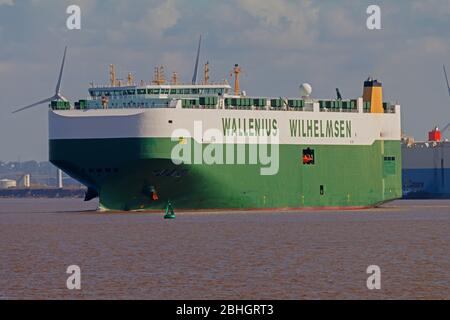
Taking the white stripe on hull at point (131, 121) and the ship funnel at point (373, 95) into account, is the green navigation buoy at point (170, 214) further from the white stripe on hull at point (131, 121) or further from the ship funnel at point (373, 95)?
the ship funnel at point (373, 95)

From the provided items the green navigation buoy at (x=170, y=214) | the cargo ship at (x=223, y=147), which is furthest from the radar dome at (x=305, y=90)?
the green navigation buoy at (x=170, y=214)

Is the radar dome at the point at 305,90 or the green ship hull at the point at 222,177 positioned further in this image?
the radar dome at the point at 305,90

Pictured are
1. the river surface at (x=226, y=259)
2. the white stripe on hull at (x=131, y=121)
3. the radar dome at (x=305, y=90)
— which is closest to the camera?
the river surface at (x=226, y=259)

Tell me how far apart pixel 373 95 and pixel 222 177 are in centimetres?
2311

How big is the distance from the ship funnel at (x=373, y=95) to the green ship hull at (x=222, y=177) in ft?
11.2

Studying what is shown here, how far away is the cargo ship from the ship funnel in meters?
0.10

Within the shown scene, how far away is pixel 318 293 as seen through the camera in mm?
47844

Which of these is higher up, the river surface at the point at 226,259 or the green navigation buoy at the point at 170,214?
the green navigation buoy at the point at 170,214

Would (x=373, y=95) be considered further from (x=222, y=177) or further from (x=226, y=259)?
(x=226, y=259)

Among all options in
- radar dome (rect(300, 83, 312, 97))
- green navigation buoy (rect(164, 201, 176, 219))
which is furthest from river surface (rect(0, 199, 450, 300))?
radar dome (rect(300, 83, 312, 97))

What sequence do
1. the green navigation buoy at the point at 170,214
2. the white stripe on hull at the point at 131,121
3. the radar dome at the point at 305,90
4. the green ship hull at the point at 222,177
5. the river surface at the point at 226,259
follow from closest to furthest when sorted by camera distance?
the river surface at the point at 226,259
the green navigation buoy at the point at 170,214
the white stripe on hull at the point at 131,121
the green ship hull at the point at 222,177
the radar dome at the point at 305,90

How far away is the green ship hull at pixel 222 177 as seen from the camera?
111 meters
